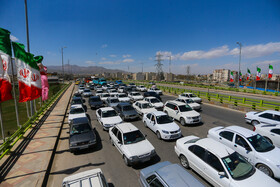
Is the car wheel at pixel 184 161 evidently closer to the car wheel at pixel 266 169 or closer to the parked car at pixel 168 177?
the parked car at pixel 168 177

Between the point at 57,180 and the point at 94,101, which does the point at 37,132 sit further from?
the point at 94,101

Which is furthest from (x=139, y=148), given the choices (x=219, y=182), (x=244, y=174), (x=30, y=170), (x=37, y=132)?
(x=37, y=132)

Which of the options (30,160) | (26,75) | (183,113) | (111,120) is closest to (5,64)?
(26,75)

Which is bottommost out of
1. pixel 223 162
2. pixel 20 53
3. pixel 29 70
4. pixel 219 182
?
pixel 219 182

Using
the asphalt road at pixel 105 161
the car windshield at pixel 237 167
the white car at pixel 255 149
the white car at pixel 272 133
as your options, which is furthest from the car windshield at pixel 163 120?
the white car at pixel 272 133

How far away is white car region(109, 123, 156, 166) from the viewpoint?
6.46 metres

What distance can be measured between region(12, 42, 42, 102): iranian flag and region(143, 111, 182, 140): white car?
8306 millimetres

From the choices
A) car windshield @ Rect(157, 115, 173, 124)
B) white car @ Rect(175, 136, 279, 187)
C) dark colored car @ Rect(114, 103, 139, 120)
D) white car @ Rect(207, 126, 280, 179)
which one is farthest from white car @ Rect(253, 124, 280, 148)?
dark colored car @ Rect(114, 103, 139, 120)

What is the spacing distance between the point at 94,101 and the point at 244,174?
651 inches

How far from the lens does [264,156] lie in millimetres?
5836

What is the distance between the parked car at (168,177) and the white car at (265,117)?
9.85 metres

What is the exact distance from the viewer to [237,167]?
4883mm

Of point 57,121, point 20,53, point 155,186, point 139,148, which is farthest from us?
point 57,121

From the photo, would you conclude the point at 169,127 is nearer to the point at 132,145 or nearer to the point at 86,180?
the point at 132,145
